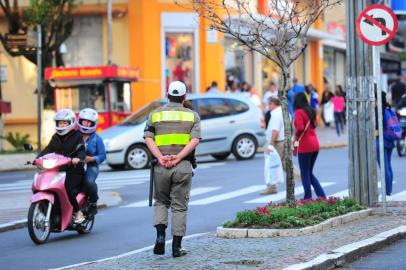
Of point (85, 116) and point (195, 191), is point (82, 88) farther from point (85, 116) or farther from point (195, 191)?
point (85, 116)

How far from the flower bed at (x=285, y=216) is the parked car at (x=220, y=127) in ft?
39.0

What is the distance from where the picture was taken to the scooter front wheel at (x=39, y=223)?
465 inches

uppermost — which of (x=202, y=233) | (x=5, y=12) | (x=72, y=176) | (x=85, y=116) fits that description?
(x=5, y=12)

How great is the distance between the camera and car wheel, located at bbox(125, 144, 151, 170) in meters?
23.5

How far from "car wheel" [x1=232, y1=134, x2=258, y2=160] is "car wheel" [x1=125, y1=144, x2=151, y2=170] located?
8.52ft

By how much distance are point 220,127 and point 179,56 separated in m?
11.1

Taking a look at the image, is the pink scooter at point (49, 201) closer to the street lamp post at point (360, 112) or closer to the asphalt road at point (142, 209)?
the asphalt road at point (142, 209)

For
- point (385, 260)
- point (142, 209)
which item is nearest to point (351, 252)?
point (385, 260)

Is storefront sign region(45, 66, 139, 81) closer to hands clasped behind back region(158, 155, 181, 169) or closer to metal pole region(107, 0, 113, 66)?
metal pole region(107, 0, 113, 66)

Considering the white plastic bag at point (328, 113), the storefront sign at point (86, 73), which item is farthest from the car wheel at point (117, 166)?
the white plastic bag at point (328, 113)

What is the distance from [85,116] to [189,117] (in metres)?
3.70

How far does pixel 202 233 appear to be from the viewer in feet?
40.1

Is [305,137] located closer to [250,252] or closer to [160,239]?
[250,252]

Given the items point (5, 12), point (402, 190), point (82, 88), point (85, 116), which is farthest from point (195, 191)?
point (5, 12)
